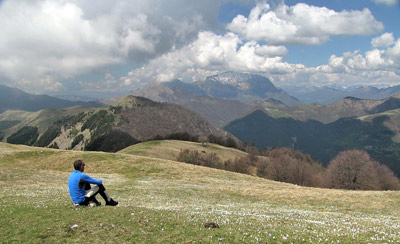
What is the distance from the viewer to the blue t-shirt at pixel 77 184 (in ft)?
56.5

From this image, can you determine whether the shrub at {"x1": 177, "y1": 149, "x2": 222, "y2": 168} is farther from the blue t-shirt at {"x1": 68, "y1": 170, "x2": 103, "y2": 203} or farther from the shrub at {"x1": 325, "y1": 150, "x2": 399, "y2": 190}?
the blue t-shirt at {"x1": 68, "y1": 170, "x2": 103, "y2": 203}

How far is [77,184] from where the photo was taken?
56.4 ft

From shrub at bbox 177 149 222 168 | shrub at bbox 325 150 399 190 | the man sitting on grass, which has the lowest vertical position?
shrub at bbox 177 149 222 168

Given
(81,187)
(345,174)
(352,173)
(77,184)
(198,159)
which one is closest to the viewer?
(77,184)

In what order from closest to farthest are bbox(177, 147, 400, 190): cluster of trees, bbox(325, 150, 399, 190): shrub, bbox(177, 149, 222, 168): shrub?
bbox(325, 150, 399, 190): shrub
bbox(177, 147, 400, 190): cluster of trees
bbox(177, 149, 222, 168): shrub

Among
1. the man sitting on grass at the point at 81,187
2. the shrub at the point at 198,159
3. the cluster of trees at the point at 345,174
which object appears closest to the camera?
the man sitting on grass at the point at 81,187

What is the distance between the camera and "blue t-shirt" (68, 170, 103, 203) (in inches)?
678

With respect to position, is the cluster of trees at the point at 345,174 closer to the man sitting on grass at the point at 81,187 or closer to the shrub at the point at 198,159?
the shrub at the point at 198,159

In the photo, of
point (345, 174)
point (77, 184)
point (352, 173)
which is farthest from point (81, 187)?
point (352, 173)

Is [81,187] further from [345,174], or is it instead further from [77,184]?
[345,174]

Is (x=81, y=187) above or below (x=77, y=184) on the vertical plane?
below

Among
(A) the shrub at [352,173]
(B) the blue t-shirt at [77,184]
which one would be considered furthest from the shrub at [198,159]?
(B) the blue t-shirt at [77,184]

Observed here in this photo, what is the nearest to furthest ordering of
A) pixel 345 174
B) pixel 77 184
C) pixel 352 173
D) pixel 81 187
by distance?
pixel 77 184 < pixel 81 187 < pixel 352 173 < pixel 345 174

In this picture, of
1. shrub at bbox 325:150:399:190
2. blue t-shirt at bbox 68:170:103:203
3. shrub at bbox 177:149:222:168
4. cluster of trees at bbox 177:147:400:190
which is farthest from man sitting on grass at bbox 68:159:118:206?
shrub at bbox 177:149:222:168
